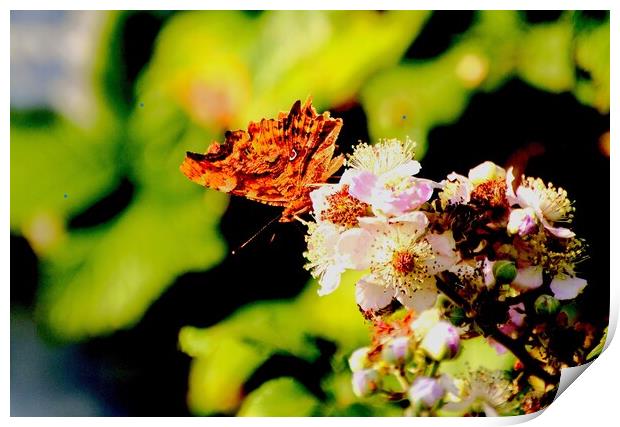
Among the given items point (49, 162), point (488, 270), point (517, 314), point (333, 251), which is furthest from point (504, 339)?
point (49, 162)

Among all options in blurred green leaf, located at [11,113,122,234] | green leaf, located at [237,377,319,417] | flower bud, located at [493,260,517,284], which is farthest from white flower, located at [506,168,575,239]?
blurred green leaf, located at [11,113,122,234]

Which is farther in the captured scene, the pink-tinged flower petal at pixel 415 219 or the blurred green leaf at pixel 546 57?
Answer: the blurred green leaf at pixel 546 57

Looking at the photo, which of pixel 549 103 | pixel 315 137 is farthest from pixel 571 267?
pixel 315 137

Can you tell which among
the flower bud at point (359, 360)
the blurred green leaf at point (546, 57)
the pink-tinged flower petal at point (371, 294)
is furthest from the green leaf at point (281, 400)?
the blurred green leaf at point (546, 57)

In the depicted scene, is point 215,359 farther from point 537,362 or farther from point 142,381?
point 537,362

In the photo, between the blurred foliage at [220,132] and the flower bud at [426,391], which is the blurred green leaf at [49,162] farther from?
the flower bud at [426,391]

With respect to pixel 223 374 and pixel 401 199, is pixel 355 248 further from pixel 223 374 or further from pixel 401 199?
pixel 223 374
